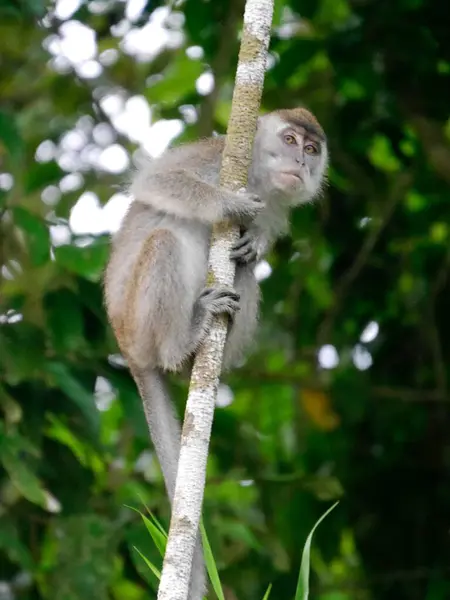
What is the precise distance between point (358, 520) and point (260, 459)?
3.44 feet

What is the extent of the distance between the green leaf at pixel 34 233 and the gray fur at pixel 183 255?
0.36 m

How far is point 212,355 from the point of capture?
4.45 meters

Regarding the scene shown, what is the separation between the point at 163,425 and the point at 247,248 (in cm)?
92

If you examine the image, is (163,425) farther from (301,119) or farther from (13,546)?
(301,119)

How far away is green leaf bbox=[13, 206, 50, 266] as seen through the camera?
6.40m

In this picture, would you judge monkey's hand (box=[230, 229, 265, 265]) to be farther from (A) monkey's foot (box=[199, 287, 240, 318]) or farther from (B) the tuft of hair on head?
(B) the tuft of hair on head

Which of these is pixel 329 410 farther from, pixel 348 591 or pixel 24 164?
pixel 24 164

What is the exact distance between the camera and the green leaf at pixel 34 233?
21.0 ft

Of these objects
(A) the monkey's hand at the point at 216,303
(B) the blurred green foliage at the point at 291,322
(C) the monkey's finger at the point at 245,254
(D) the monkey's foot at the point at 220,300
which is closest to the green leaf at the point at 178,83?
(B) the blurred green foliage at the point at 291,322

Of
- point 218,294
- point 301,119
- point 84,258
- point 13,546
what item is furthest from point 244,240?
point 13,546

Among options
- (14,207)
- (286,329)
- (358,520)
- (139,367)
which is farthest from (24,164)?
(358,520)

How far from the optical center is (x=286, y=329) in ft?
29.1

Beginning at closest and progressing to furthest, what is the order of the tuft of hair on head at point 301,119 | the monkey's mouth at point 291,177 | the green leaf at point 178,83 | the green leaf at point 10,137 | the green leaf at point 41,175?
the green leaf at point 10,137 < the monkey's mouth at point 291,177 < the tuft of hair on head at point 301,119 < the green leaf at point 41,175 < the green leaf at point 178,83

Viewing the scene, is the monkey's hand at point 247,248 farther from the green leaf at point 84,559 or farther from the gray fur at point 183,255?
the green leaf at point 84,559
